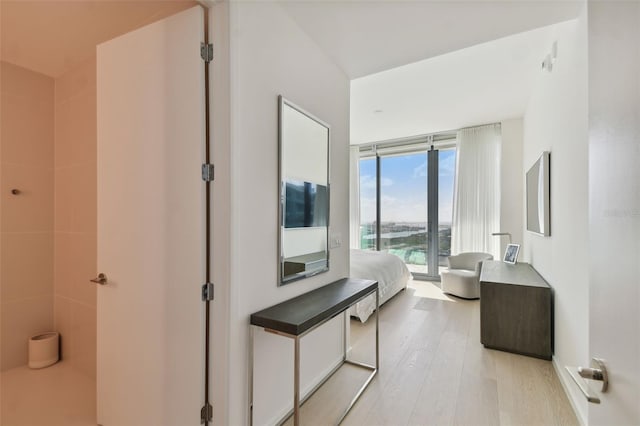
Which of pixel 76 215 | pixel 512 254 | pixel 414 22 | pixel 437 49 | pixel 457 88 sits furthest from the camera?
pixel 512 254

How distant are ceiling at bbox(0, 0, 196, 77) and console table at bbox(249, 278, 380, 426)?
188 cm

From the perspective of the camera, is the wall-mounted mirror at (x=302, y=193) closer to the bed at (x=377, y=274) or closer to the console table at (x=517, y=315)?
the bed at (x=377, y=274)

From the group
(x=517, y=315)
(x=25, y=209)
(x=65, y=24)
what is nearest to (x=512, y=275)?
(x=517, y=315)

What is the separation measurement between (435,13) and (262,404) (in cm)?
264

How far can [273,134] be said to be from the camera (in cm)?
A: 184

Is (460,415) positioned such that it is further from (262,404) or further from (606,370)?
(606,370)

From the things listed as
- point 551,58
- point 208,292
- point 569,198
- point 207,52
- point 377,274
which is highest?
point 551,58

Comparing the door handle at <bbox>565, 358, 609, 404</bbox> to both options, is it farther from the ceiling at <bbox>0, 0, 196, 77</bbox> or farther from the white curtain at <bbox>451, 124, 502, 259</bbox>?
the white curtain at <bbox>451, 124, 502, 259</bbox>

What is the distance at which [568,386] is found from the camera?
7.16ft

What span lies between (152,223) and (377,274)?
120 inches

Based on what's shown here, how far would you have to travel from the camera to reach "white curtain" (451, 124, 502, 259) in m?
5.07

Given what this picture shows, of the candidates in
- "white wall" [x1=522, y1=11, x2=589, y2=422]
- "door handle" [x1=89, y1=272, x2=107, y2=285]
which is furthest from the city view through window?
"door handle" [x1=89, y1=272, x2=107, y2=285]

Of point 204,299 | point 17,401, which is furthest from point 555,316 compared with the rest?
point 17,401

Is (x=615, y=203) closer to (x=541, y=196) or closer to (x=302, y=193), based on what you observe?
(x=302, y=193)
